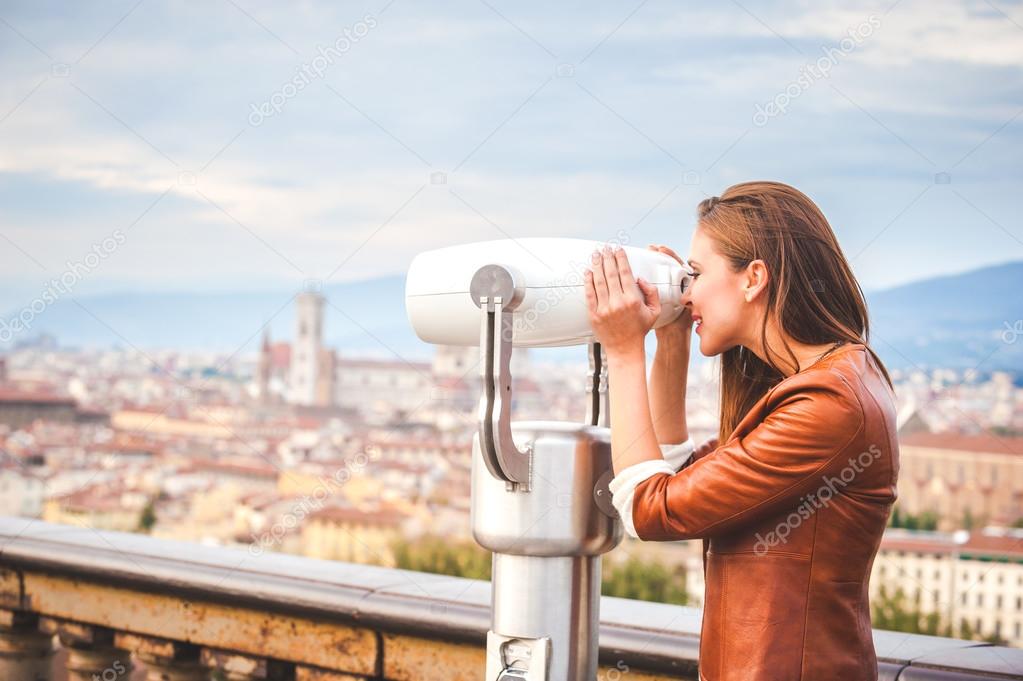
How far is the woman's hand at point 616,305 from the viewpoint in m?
1.17

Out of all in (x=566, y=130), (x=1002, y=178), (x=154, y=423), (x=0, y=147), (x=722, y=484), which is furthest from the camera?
(x=566, y=130)

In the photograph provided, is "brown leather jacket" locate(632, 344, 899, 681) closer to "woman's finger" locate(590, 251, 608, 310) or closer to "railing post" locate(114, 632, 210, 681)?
"woman's finger" locate(590, 251, 608, 310)

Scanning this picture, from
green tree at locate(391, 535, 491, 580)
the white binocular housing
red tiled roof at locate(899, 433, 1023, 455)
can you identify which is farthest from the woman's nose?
red tiled roof at locate(899, 433, 1023, 455)

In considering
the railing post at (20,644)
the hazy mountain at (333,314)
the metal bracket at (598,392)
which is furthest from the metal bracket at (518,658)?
the hazy mountain at (333,314)

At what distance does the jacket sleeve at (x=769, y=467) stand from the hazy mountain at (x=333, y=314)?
33.5 metres

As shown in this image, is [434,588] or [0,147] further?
[0,147]

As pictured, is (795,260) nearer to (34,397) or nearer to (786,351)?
(786,351)

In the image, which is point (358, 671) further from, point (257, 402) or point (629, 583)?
point (257, 402)

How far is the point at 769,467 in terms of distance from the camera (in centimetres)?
107

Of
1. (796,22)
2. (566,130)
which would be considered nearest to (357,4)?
(566,130)

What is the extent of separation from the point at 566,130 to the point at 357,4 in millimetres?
16896

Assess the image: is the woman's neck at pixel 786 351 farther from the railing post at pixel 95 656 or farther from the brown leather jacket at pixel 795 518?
the railing post at pixel 95 656

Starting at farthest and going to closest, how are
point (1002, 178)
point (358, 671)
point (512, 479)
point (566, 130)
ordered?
point (566, 130) < point (1002, 178) < point (358, 671) < point (512, 479)

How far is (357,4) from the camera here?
71000mm
